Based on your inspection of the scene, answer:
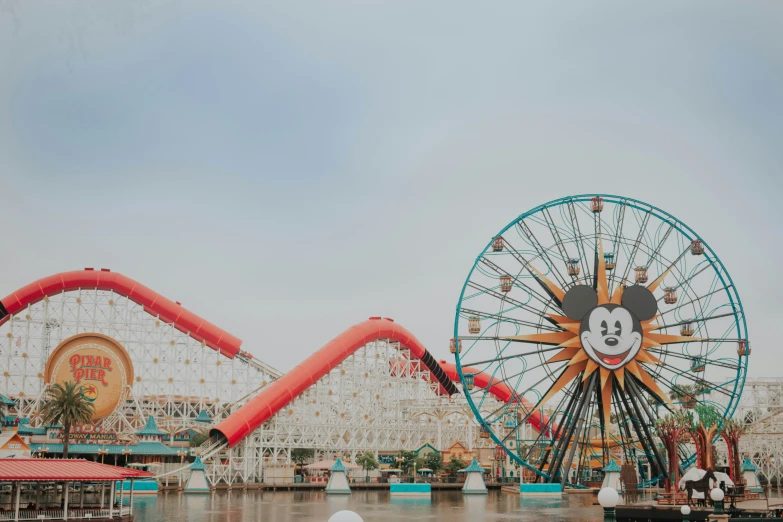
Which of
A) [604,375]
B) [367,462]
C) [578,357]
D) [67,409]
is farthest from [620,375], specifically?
[67,409]

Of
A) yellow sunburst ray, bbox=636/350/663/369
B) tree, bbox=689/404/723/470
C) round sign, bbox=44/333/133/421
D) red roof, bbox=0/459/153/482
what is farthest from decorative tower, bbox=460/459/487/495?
red roof, bbox=0/459/153/482

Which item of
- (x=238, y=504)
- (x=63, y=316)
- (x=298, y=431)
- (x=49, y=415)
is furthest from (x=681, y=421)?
(x=63, y=316)

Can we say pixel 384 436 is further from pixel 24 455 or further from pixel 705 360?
pixel 24 455

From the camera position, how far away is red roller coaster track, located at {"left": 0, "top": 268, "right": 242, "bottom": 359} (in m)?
56.1

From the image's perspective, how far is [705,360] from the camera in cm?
4388

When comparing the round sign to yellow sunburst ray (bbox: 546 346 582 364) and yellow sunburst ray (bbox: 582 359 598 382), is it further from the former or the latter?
yellow sunburst ray (bbox: 582 359 598 382)

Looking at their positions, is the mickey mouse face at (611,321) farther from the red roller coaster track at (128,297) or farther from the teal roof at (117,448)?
the teal roof at (117,448)

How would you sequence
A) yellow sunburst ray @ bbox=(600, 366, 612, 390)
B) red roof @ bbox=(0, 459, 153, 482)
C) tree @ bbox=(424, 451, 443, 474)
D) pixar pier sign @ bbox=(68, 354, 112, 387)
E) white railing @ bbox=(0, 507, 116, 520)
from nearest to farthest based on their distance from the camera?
1. red roof @ bbox=(0, 459, 153, 482)
2. white railing @ bbox=(0, 507, 116, 520)
3. yellow sunburst ray @ bbox=(600, 366, 612, 390)
4. pixar pier sign @ bbox=(68, 354, 112, 387)
5. tree @ bbox=(424, 451, 443, 474)

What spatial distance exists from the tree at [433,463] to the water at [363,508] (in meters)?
13.2

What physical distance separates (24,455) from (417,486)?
72.3ft

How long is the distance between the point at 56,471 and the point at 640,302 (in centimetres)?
2908

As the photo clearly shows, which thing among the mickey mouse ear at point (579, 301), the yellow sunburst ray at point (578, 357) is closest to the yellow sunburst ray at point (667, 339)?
the mickey mouse ear at point (579, 301)

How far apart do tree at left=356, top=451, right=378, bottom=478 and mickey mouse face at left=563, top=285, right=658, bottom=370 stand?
21570 mm

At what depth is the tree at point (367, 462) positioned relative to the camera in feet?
191
